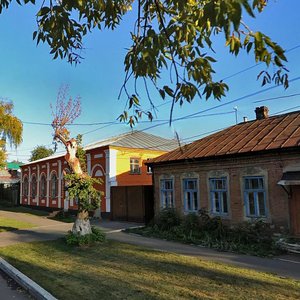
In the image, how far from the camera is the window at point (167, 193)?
18684 mm

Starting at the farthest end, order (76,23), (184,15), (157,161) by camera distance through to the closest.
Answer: (157,161) < (76,23) < (184,15)

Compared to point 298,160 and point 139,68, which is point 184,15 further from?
point 298,160

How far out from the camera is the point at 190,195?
17.4 m

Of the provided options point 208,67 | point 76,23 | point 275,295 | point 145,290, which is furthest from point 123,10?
point 275,295

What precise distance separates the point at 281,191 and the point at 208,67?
36.5 ft

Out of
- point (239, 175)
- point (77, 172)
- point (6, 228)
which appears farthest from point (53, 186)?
point (239, 175)

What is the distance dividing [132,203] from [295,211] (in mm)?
11381

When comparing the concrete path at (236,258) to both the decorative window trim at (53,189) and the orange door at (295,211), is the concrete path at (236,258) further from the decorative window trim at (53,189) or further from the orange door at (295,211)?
the decorative window trim at (53,189)

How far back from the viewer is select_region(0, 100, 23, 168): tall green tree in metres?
28.2

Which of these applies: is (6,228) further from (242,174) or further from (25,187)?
(25,187)

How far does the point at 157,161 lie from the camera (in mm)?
19312

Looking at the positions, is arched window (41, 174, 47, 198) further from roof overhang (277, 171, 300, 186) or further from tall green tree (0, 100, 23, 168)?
roof overhang (277, 171, 300, 186)

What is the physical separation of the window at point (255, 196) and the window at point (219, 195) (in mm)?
1150

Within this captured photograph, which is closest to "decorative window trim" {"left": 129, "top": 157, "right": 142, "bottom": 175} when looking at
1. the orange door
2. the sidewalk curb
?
the orange door
